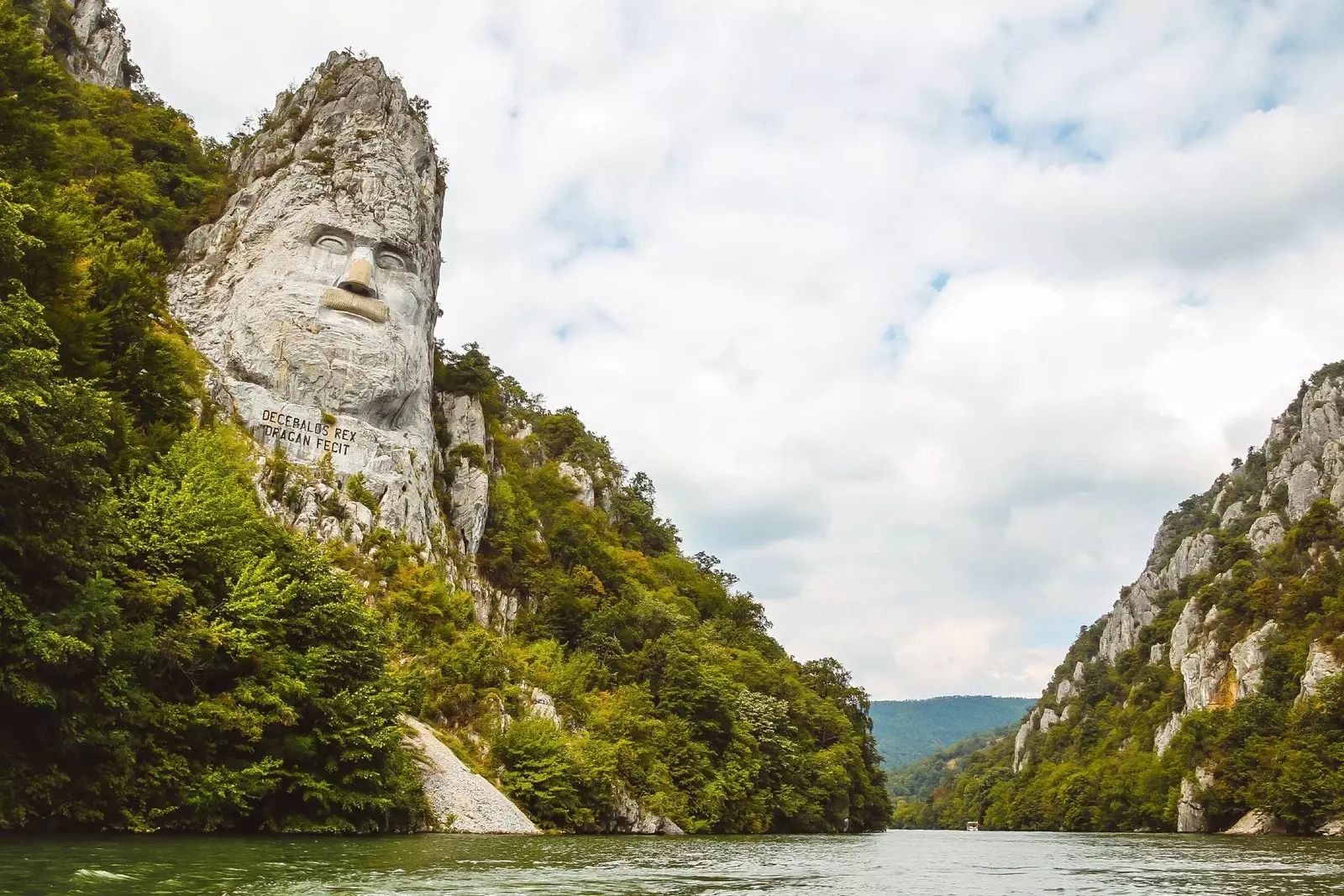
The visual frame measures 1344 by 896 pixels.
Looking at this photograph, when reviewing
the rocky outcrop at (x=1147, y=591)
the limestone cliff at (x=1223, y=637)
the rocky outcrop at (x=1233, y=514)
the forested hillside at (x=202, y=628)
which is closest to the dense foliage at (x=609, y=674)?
the forested hillside at (x=202, y=628)

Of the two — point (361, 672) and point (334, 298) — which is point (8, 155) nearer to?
point (361, 672)

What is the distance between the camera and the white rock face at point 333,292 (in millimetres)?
56094

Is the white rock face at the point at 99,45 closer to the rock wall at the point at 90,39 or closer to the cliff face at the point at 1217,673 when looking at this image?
the rock wall at the point at 90,39

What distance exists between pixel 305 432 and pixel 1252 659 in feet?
296

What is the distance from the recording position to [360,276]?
2426 inches

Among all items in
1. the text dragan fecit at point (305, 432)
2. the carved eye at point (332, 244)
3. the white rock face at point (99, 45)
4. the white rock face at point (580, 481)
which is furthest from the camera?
the white rock face at point (580, 481)

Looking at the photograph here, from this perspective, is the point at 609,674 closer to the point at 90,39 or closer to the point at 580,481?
the point at 580,481

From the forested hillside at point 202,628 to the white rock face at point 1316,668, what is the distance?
43638mm

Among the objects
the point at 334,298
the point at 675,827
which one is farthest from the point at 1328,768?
the point at 334,298

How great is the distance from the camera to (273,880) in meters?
14.6

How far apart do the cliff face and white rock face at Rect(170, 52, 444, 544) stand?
219 feet

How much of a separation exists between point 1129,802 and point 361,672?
101 meters

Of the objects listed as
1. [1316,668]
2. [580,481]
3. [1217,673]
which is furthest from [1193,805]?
[580,481]

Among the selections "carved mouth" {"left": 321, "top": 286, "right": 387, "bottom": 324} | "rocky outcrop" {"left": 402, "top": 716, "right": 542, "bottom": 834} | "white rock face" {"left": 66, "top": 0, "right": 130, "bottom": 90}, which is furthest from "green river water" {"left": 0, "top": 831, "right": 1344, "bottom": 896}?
"white rock face" {"left": 66, "top": 0, "right": 130, "bottom": 90}
